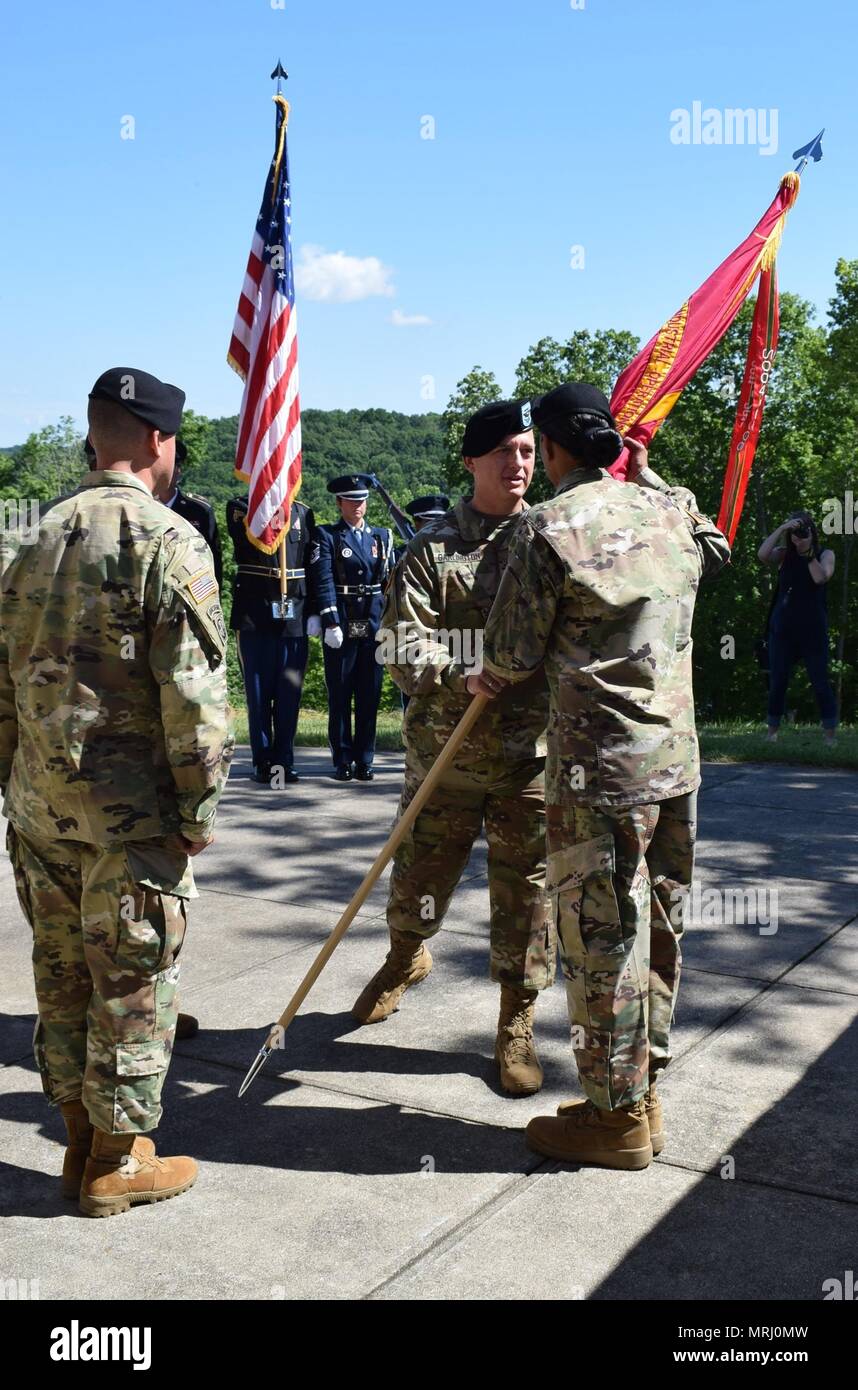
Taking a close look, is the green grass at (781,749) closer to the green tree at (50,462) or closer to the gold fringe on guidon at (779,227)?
the gold fringe on guidon at (779,227)

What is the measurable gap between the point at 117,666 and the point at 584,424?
140 cm

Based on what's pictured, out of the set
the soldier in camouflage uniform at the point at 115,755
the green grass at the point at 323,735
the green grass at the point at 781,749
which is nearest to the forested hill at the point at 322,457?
the green grass at the point at 323,735

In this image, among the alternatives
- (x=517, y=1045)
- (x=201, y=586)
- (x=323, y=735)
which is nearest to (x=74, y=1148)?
(x=517, y=1045)

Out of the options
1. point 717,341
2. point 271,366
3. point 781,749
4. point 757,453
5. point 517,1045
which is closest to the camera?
point 517,1045

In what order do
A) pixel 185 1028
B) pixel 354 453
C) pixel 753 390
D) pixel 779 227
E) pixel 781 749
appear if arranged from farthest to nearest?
pixel 354 453 < pixel 781 749 < pixel 753 390 < pixel 779 227 < pixel 185 1028

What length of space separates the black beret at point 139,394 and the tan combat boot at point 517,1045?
6.86ft

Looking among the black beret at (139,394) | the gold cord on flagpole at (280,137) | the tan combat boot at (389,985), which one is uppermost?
the gold cord on flagpole at (280,137)

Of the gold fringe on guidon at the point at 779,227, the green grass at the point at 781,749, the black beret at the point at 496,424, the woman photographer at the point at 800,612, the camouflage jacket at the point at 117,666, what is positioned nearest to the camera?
the camouflage jacket at the point at 117,666

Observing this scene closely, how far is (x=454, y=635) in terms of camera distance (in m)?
4.24

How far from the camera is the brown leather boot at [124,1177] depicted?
331cm

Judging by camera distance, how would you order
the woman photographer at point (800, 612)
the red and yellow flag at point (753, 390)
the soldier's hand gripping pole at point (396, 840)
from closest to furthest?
the soldier's hand gripping pole at point (396, 840) → the red and yellow flag at point (753, 390) → the woman photographer at point (800, 612)

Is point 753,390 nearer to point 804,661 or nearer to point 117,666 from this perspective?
point 117,666

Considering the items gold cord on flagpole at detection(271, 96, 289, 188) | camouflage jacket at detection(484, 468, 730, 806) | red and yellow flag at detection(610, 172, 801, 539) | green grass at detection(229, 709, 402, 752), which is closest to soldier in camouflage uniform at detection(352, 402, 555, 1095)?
camouflage jacket at detection(484, 468, 730, 806)
